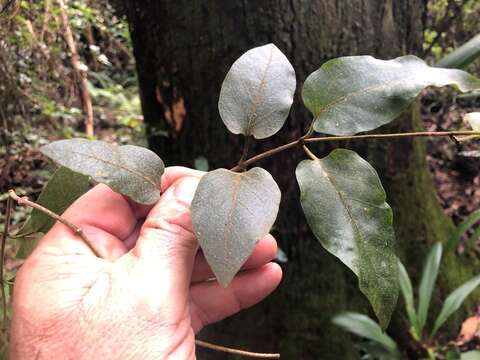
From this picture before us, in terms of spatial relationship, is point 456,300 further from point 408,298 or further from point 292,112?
point 292,112

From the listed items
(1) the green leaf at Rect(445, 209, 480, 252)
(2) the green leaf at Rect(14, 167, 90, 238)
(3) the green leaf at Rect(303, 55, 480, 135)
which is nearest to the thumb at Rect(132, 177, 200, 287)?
(2) the green leaf at Rect(14, 167, 90, 238)

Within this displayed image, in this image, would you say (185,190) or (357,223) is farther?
(185,190)

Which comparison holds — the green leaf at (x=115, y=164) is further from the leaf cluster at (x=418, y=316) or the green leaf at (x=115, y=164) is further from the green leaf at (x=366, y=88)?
the leaf cluster at (x=418, y=316)

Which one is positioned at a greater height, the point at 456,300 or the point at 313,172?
the point at 313,172

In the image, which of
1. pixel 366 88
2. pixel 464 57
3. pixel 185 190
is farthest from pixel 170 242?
pixel 464 57

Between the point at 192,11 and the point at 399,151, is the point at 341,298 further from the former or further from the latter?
the point at 192,11

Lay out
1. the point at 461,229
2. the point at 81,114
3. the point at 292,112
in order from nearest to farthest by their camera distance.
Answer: the point at 292,112 → the point at 461,229 → the point at 81,114
